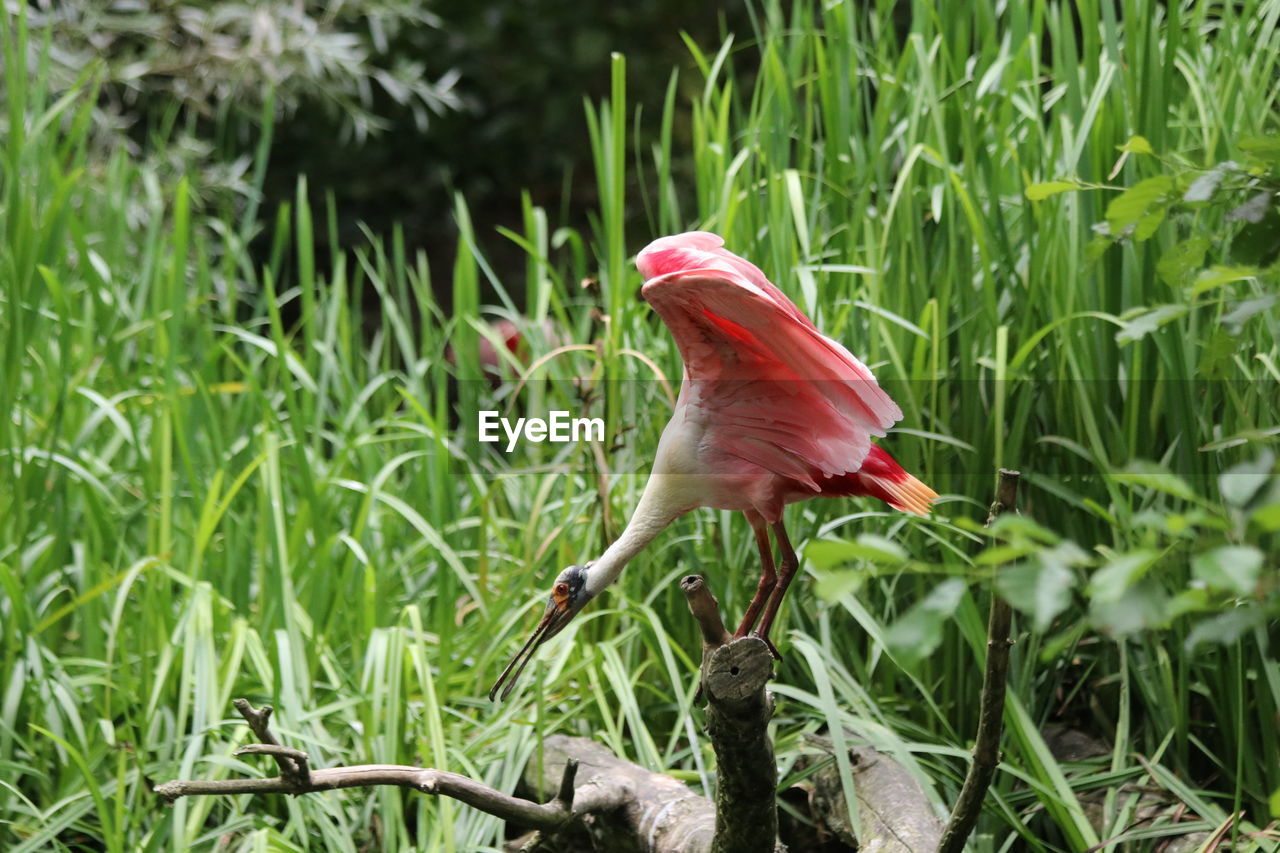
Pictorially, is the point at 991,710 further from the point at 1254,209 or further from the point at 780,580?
the point at 1254,209

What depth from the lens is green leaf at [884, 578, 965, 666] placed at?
0.59 m

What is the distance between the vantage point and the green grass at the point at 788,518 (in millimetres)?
1647

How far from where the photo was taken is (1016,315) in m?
1.90

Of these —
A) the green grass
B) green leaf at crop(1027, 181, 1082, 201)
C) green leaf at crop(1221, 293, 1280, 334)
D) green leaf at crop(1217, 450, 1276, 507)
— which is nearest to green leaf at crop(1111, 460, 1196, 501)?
green leaf at crop(1217, 450, 1276, 507)

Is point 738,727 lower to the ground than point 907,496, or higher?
lower

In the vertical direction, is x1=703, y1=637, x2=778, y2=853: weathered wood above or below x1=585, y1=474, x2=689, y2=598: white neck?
below

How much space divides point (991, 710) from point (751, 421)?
1.17ft

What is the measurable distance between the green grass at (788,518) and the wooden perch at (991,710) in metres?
0.29

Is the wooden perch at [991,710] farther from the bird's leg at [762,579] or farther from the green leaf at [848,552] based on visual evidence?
the green leaf at [848,552]

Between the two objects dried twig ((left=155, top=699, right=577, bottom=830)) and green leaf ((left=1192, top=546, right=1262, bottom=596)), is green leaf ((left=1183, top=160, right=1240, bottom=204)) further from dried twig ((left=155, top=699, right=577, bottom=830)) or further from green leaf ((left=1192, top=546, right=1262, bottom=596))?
dried twig ((left=155, top=699, right=577, bottom=830))

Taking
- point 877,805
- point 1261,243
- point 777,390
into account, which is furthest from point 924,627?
point 877,805

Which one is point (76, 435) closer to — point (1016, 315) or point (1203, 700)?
point (1016, 315)

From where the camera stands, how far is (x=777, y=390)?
3.98ft

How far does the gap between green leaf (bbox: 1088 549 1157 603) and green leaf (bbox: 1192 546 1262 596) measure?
0.03 m
